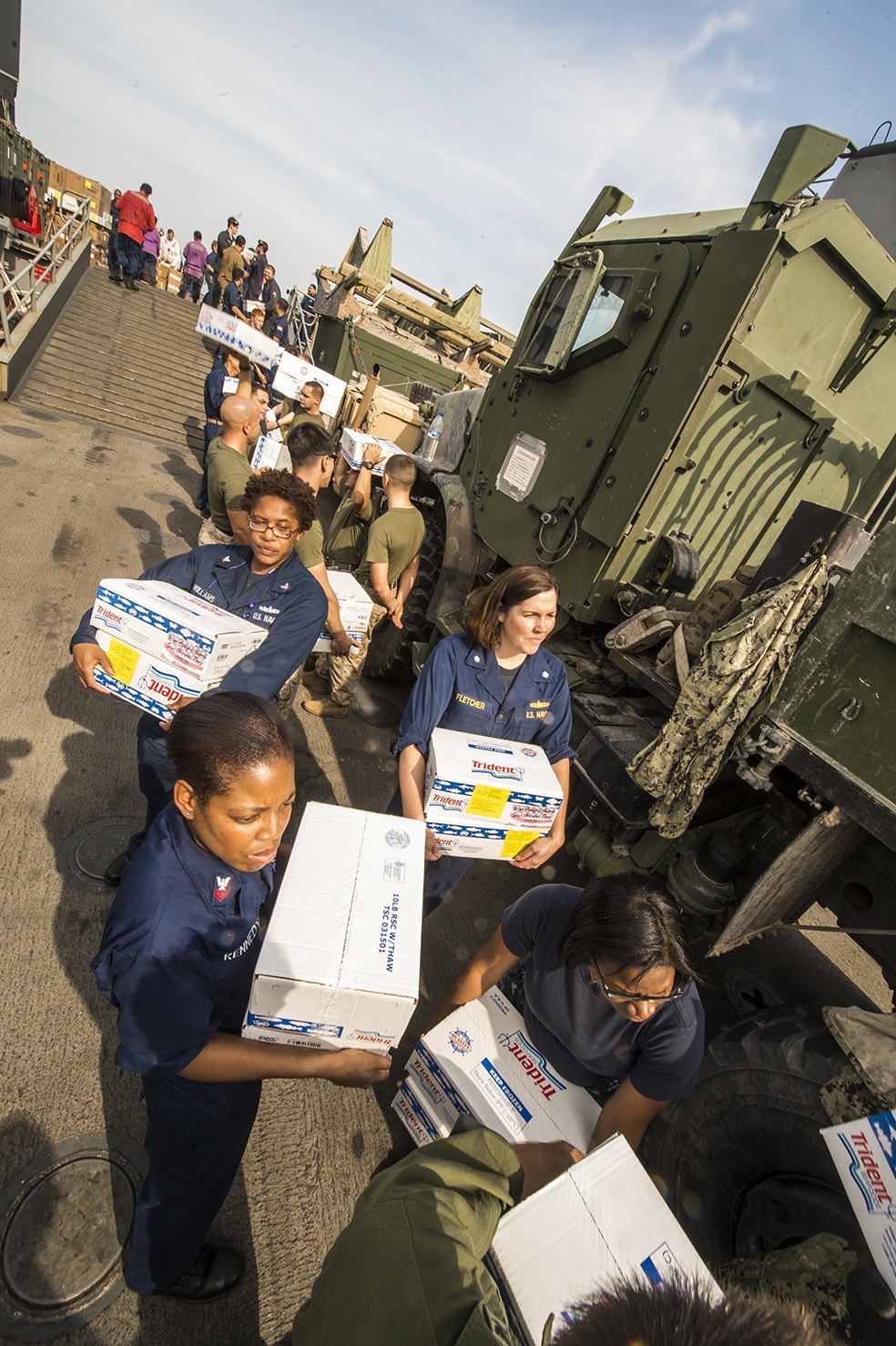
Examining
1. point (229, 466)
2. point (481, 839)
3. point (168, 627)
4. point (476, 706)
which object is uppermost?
point (229, 466)

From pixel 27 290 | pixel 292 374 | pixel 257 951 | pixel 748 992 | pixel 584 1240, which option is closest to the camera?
pixel 584 1240

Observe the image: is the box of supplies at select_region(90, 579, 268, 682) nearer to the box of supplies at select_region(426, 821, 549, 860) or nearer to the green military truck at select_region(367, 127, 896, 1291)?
the box of supplies at select_region(426, 821, 549, 860)

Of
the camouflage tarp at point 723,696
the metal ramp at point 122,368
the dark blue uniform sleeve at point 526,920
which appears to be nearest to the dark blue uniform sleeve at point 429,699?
the dark blue uniform sleeve at point 526,920

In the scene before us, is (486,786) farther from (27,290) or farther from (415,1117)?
(27,290)

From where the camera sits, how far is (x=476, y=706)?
2611 mm

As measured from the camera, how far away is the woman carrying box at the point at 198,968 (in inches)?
50.8

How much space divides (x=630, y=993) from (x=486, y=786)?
892mm

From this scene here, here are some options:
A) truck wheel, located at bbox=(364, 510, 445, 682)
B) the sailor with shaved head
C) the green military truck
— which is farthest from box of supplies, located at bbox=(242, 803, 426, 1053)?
truck wheel, located at bbox=(364, 510, 445, 682)

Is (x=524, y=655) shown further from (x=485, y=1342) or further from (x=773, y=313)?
(x=773, y=313)

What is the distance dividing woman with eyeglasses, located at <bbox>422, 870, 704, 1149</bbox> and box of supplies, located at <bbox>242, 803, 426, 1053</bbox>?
0.44 m

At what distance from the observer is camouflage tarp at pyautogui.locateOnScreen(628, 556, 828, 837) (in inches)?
91.4

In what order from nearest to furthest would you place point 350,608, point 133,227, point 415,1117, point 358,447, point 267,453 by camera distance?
point 415,1117, point 350,608, point 267,453, point 358,447, point 133,227

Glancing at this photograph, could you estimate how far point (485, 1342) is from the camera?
869mm

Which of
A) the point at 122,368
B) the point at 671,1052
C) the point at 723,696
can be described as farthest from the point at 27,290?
the point at 671,1052
